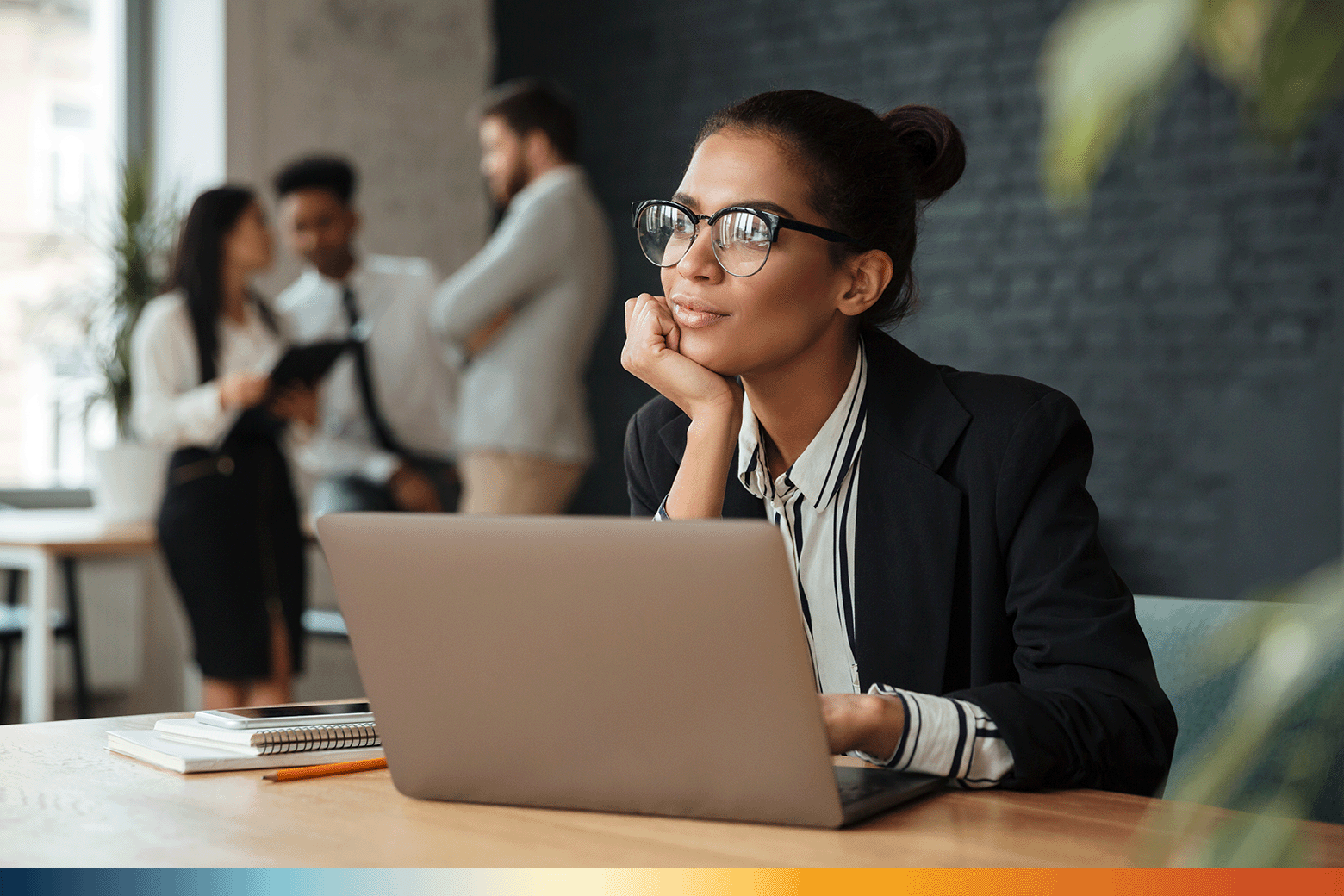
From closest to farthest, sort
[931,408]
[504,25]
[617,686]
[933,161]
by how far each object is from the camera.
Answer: [617,686], [931,408], [933,161], [504,25]

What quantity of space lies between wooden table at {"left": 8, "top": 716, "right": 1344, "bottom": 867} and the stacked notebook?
0.04 meters

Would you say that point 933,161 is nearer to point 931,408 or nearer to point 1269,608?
point 931,408

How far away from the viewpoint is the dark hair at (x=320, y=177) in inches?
154

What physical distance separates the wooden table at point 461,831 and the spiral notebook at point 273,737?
63 millimetres

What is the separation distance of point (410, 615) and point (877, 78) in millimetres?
4219

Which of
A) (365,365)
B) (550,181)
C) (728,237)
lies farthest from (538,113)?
(728,237)

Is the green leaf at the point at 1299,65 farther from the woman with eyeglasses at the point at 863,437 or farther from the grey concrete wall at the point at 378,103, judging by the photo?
the grey concrete wall at the point at 378,103

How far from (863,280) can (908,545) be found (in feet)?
1.03

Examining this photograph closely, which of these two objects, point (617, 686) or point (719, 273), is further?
point (719, 273)

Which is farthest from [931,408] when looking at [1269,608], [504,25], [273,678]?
[504,25]

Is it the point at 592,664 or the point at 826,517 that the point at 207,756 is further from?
the point at 826,517

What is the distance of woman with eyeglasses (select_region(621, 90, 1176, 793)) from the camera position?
1.13 metres

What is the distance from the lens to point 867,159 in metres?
1.38

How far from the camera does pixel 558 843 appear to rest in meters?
0.80
